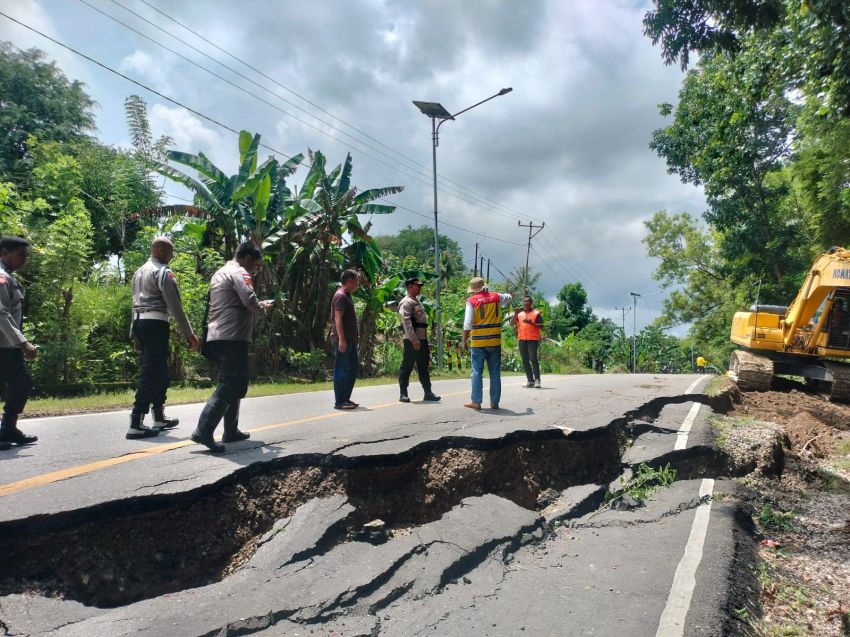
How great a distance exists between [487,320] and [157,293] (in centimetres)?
367

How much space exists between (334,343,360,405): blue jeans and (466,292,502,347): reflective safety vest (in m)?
1.52

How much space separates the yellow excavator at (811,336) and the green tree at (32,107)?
1101 inches

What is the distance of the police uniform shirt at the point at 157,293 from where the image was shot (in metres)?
5.02

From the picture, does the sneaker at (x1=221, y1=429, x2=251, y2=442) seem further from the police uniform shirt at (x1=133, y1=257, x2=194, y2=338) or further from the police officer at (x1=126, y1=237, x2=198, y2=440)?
the police uniform shirt at (x1=133, y1=257, x2=194, y2=338)

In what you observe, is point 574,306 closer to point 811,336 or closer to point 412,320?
point 811,336

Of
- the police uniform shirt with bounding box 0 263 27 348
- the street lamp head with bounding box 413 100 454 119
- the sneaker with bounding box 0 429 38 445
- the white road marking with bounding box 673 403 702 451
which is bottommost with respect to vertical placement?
the white road marking with bounding box 673 403 702 451

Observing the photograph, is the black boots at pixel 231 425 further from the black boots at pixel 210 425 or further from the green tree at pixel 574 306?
the green tree at pixel 574 306

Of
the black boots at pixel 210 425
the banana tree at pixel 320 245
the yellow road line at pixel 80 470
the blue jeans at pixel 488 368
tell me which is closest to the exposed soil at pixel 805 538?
the blue jeans at pixel 488 368

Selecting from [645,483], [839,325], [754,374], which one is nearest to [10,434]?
[645,483]

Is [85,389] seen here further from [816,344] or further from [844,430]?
[816,344]

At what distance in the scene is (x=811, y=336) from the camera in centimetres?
1256

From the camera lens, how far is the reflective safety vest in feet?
22.9

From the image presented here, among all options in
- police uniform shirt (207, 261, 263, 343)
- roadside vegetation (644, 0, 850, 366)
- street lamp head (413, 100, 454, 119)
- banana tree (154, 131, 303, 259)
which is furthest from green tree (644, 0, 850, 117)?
street lamp head (413, 100, 454, 119)

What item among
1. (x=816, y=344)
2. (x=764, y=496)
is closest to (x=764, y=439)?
(x=764, y=496)
